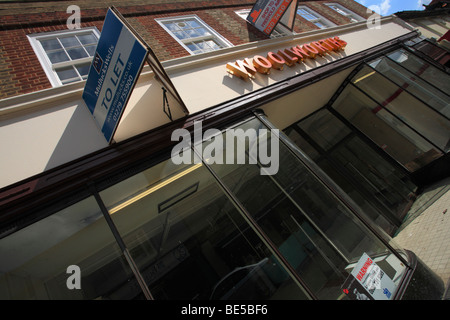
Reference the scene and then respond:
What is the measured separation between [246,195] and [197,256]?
241cm

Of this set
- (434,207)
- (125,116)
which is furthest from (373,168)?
(125,116)

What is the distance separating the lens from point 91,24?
20.4 feet

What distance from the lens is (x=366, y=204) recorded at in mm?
7418

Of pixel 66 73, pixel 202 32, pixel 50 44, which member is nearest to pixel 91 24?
pixel 50 44

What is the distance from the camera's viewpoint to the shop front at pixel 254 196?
353cm

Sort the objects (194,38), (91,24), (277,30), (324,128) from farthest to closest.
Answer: (277,30), (324,128), (194,38), (91,24)

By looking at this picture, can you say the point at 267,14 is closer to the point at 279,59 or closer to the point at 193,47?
the point at 279,59

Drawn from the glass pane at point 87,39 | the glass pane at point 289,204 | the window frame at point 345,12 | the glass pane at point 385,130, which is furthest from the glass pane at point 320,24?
the glass pane at point 87,39

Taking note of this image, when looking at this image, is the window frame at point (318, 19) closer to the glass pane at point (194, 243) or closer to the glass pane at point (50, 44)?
the glass pane at point (194, 243)

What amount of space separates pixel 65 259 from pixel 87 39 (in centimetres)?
568

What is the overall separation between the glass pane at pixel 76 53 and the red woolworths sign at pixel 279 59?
12.2 feet

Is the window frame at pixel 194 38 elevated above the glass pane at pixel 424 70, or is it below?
above

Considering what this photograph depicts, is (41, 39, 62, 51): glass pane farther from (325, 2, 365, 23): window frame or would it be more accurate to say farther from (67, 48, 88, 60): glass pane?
(325, 2, 365, 23): window frame

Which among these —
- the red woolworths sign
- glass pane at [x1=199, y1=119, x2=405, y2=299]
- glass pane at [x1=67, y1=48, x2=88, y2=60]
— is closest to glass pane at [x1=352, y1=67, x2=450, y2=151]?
the red woolworths sign
